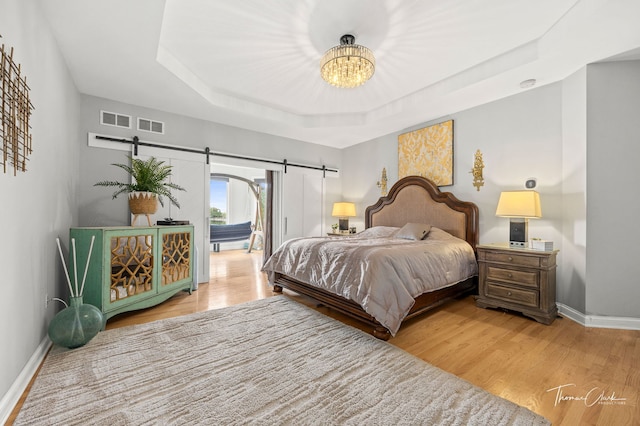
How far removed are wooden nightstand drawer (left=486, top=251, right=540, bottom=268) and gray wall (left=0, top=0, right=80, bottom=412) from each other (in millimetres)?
3906

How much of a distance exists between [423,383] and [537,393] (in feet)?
2.12

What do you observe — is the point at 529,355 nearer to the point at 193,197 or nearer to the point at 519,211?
the point at 519,211

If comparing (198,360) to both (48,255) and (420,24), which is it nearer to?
(48,255)

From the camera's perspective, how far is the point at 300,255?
129 inches

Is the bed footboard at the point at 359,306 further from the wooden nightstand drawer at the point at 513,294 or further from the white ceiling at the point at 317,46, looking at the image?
the white ceiling at the point at 317,46

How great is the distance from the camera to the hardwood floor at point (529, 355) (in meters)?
1.55

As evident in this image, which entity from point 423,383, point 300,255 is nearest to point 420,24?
point 300,255

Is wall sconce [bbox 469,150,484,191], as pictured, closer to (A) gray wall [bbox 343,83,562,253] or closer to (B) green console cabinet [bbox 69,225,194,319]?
(A) gray wall [bbox 343,83,562,253]

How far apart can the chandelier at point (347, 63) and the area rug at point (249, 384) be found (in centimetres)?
234

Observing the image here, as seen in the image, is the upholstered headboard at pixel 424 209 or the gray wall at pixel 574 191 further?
the upholstered headboard at pixel 424 209

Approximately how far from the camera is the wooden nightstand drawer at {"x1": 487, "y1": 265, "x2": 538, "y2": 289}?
2766mm
